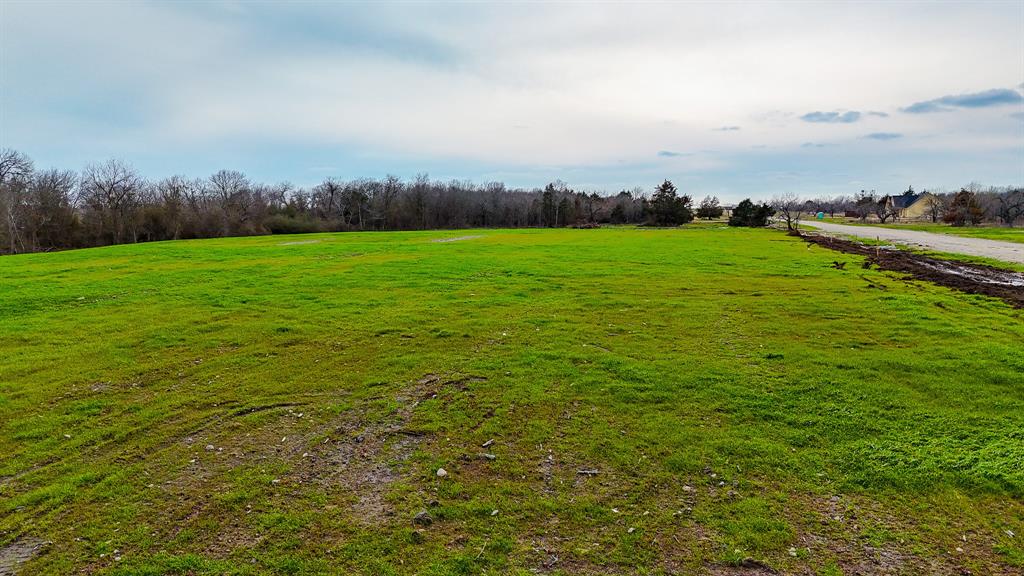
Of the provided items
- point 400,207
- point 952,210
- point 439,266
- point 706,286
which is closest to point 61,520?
point 706,286

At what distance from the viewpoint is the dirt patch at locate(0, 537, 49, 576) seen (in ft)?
13.9

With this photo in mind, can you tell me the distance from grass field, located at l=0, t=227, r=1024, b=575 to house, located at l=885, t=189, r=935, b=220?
12690 centimetres

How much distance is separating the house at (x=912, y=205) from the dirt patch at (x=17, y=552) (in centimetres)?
13779

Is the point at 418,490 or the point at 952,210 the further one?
the point at 952,210

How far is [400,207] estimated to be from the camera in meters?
99.1

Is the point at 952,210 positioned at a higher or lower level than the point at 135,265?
higher

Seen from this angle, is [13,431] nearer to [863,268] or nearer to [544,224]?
[863,268]

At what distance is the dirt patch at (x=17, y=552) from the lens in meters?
4.23

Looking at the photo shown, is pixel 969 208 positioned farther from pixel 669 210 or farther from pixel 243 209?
pixel 243 209

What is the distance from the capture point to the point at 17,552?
441 centimetres

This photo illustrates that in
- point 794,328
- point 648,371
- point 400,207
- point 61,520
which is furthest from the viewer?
point 400,207

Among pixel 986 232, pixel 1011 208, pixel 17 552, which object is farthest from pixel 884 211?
pixel 17 552

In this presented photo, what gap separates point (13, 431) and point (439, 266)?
18995 mm

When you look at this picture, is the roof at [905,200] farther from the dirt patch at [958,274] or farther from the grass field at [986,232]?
the dirt patch at [958,274]
